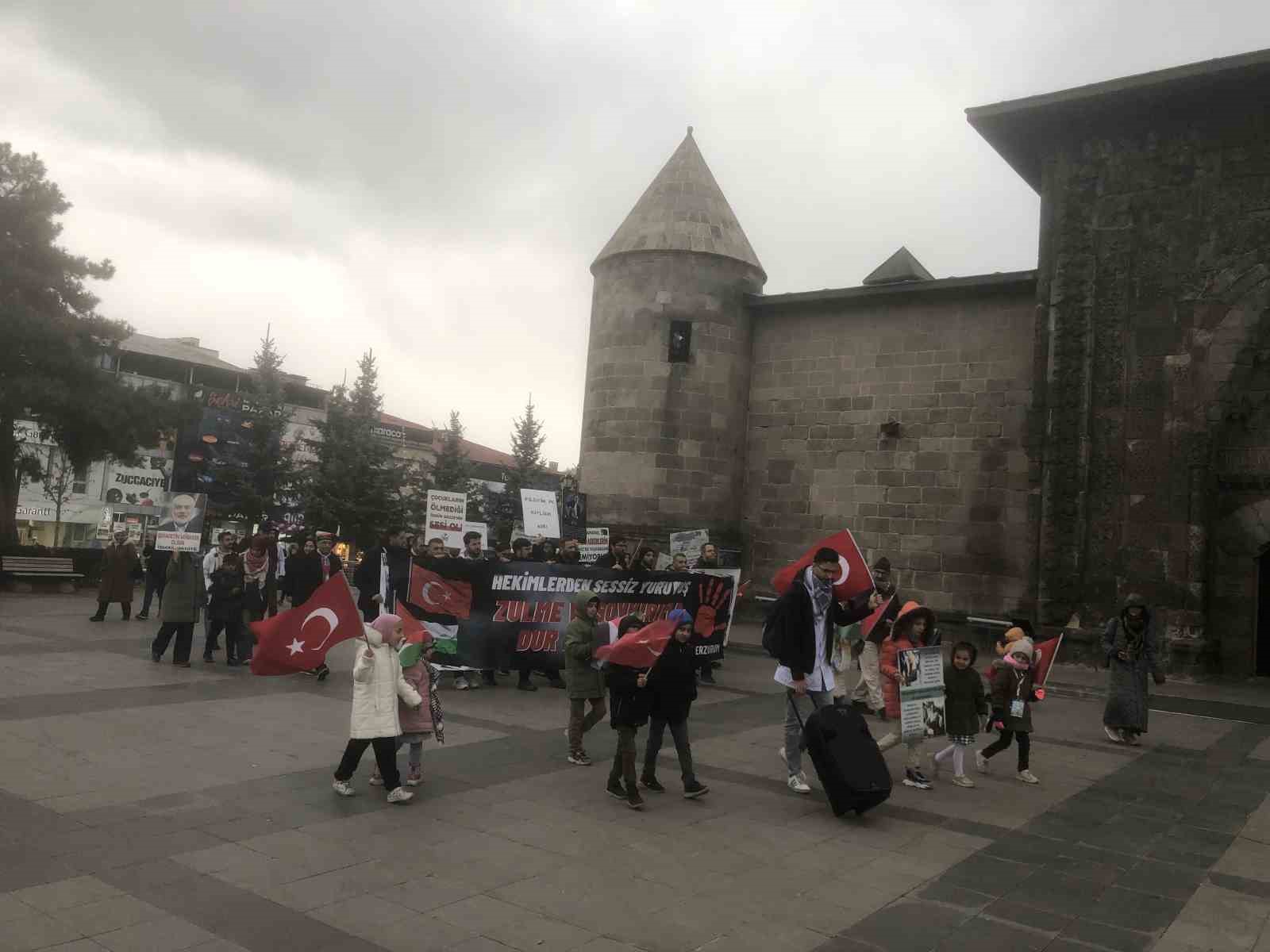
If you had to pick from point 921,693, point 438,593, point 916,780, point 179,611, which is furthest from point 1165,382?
point 179,611

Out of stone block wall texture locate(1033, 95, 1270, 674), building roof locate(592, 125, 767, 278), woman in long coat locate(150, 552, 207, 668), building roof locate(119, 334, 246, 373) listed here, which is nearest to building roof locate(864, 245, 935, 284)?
building roof locate(592, 125, 767, 278)

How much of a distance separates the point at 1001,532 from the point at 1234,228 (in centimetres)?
682

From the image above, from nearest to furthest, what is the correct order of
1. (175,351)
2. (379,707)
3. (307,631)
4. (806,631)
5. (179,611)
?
(379,707), (307,631), (806,631), (179,611), (175,351)

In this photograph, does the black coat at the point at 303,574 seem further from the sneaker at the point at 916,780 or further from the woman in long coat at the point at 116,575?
the sneaker at the point at 916,780

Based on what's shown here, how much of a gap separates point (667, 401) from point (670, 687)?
51.1 ft

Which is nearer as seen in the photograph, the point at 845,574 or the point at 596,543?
the point at 845,574

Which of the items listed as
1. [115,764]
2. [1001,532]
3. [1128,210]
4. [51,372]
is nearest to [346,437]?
[51,372]

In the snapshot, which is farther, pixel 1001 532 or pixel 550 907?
pixel 1001 532

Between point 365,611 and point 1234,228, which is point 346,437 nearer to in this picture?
point 365,611

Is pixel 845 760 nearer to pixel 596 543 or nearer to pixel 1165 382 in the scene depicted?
pixel 596 543

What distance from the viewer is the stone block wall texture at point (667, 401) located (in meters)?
22.8

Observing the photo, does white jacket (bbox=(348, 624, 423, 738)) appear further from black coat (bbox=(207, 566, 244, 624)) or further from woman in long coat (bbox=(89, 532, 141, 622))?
woman in long coat (bbox=(89, 532, 141, 622))

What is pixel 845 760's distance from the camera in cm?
732

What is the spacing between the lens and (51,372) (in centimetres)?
2661
